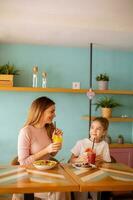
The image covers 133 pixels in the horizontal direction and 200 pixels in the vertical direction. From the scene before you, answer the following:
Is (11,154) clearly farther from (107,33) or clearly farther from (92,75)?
(107,33)

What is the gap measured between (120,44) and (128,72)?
1.68 feet

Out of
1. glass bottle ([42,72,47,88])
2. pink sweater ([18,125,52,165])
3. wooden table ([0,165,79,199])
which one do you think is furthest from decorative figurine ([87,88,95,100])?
wooden table ([0,165,79,199])

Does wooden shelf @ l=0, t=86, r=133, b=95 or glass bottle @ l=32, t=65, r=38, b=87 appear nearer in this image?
wooden shelf @ l=0, t=86, r=133, b=95

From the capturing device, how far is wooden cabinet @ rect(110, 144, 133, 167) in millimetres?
3594

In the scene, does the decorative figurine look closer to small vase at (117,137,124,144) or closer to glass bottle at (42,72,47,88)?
glass bottle at (42,72,47,88)

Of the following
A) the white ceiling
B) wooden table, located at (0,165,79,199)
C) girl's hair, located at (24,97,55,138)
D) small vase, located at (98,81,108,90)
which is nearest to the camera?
wooden table, located at (0,165,79,199)

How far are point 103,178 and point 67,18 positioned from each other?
1729mm

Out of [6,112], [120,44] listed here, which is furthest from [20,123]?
[120,44]

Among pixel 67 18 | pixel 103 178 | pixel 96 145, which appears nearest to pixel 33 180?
pixel 103 178

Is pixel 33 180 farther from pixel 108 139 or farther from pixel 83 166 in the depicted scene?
pixel 108 139

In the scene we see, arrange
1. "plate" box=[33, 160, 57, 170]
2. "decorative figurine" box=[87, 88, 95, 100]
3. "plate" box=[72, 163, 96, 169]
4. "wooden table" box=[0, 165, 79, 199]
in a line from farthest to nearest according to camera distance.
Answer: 1. "decorative figurine" box=[87, 88, 95, 100]
2. "plate" box=[72, 163, 96, 169]
3. "plate" box=[33, 160, 57, 170]
4. "wooden table" box=[0, 165, 79, 199]

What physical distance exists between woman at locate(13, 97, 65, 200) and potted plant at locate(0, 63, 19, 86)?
3.95ft

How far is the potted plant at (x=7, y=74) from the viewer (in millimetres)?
3330

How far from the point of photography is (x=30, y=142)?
2139mm
